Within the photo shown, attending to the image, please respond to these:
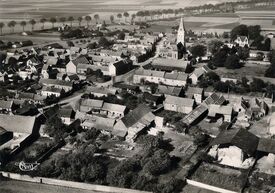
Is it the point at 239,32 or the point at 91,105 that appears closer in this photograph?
the point at 91,105

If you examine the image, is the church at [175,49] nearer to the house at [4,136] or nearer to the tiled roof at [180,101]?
the tiled roof at [180,101]

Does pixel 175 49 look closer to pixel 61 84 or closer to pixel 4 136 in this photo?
pixel 61 84

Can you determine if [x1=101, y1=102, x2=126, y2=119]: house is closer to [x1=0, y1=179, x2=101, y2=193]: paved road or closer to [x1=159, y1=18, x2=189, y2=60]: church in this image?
[x1=0, y1=179, x2=101, y2=193]: paved road

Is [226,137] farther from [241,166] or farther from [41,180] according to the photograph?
[41,180]

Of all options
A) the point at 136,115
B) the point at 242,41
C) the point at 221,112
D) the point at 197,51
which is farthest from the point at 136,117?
the point at 242,41

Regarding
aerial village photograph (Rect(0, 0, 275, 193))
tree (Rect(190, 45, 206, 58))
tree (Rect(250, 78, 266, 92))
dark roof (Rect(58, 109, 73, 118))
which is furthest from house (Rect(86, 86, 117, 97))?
tree (Rect(190, 45, 206, 58))

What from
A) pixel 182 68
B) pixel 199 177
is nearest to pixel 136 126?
pixel 199 177
